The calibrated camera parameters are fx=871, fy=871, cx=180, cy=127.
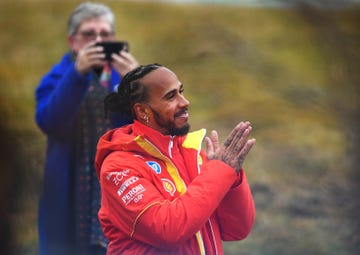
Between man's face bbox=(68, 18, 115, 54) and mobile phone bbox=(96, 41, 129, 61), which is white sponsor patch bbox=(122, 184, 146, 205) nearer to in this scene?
mobile phone bbox=(96, 41, 129, 61)

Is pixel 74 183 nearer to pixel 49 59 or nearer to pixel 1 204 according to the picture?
pixel 1 204

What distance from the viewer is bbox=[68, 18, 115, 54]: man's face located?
13.0 ft

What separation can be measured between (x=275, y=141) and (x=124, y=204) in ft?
17.2

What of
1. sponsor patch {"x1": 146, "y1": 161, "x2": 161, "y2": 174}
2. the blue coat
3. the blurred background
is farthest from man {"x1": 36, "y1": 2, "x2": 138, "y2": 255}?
sponsor patch {"x1": 146, "y1": 161, "x2": 161, "y2": 174}

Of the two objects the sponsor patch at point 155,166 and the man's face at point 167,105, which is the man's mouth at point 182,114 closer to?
the man's face at point 167,105

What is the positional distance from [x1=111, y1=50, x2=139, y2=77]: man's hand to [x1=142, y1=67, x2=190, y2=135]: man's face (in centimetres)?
104

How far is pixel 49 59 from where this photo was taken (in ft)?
26.7

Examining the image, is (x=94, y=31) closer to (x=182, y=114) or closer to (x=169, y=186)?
(x=182, y=114)

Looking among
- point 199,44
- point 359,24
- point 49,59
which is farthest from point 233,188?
point 49,59

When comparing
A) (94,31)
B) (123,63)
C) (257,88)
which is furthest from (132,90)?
(257,88)

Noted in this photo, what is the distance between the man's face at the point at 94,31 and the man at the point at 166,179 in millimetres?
1229

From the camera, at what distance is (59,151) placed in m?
3.81

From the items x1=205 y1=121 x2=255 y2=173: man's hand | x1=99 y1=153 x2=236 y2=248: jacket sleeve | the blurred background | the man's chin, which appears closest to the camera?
x1=99 y1=153 x2=236 y2=248: jacket sleeve

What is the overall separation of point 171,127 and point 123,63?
3.73 feet
